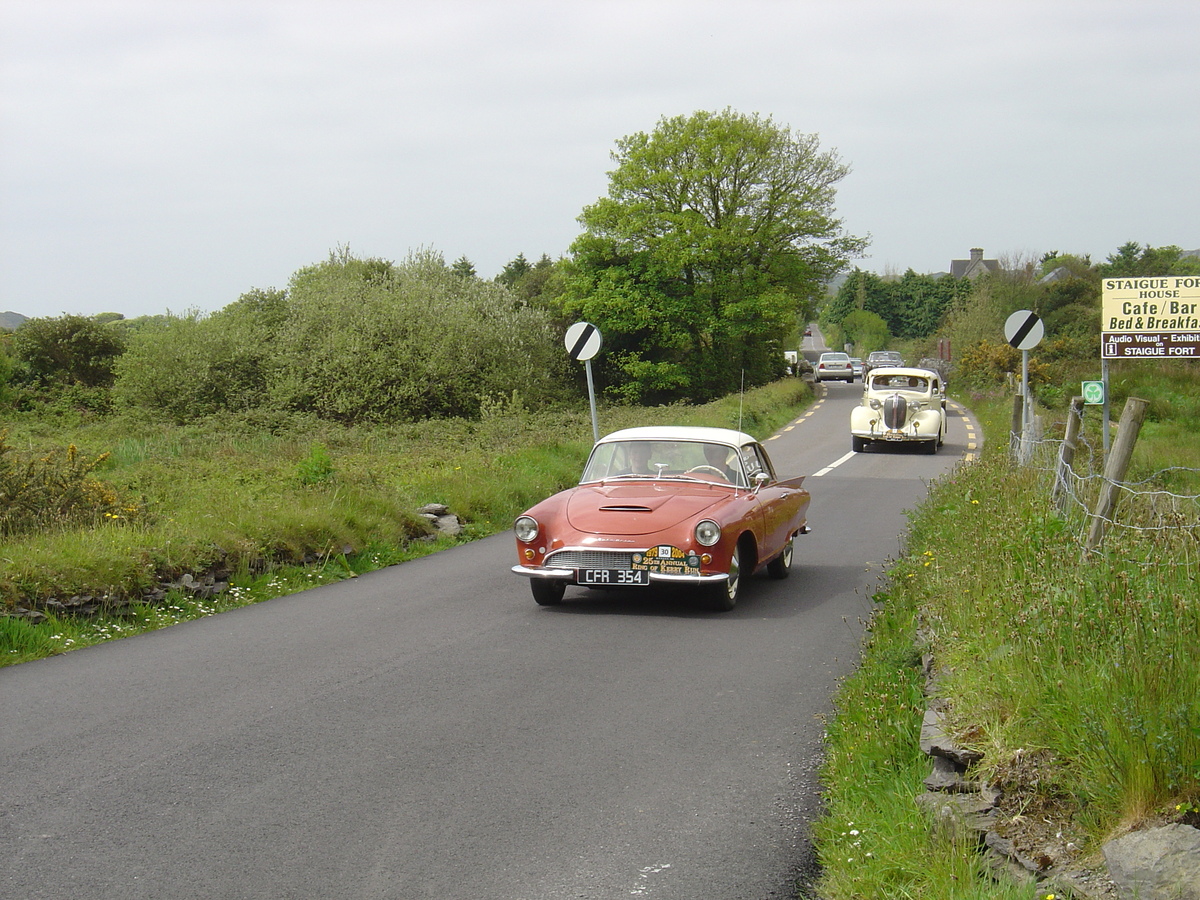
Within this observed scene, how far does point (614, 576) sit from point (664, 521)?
23.8 inches

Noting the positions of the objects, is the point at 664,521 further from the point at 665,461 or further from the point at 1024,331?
the point at 1024,331

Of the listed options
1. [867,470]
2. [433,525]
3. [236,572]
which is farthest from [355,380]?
[236,572]

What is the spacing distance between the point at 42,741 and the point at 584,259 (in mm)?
50488

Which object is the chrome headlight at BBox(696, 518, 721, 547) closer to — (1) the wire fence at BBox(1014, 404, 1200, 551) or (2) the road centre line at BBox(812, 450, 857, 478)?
(1) the wire fence at BBox(1014, 404, 1200, 551)

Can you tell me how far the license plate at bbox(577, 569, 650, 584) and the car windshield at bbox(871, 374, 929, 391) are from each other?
66.7ft

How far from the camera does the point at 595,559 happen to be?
8.75 metres

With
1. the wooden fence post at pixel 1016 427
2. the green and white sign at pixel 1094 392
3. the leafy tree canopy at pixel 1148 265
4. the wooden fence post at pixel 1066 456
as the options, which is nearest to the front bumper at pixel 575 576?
the wooden fence post at pixel 1066 456

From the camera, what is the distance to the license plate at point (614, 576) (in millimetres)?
8648

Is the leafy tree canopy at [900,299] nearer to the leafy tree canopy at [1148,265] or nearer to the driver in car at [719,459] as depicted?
the leafy tree canopy at [1148,265]

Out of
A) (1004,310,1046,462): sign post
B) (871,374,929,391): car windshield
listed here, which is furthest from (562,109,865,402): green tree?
(1004,310,1046,462): sign post

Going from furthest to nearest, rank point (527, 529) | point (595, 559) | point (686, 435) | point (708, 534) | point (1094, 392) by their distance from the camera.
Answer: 1. point (1094, 392)
2. point (686, 435)
3. point (527, 529)
4. point (595, 559)
5. point (708, 534)

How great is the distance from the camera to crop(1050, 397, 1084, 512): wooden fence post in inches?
307

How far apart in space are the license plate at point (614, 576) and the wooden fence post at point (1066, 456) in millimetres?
3125

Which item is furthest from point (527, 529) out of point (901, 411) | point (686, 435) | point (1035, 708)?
point (901, 411)
